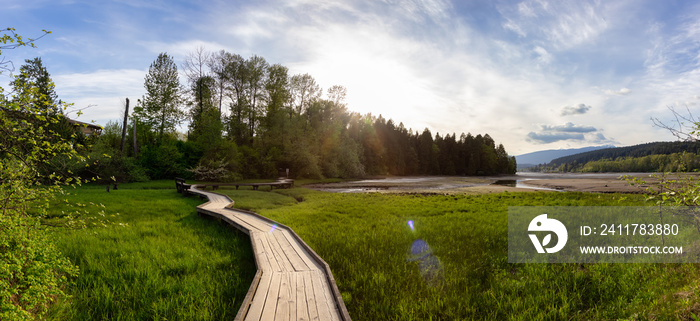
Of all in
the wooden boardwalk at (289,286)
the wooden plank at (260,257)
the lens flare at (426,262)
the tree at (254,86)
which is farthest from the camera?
the tree at (254,86)

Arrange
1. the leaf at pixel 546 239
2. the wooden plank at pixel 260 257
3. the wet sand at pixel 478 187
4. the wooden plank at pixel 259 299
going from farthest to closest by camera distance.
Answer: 1. the wet sand at pixel 478 187
2. the leaf at pixel 546 239
3. the wooden plank at pixel 260 257
4. the wooden plank at pixel 259 299

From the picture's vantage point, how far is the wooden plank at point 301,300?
4027 millimetres

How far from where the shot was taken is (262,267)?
583 cm

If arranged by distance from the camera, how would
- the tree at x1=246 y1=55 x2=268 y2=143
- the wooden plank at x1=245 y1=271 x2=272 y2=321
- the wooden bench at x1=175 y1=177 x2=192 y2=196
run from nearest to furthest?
1. the wooden plank at x1=245 y1=271 x2=272 y2=321
2. the wooden bench at x1=175 y1=177 x2=192 y2=196
3. the tree at x1=246 y1=55 x2=268 y2=143

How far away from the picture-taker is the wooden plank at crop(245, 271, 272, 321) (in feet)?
13.1

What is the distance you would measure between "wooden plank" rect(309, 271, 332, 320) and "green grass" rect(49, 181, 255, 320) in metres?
1.33

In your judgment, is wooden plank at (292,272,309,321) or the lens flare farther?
the lens flare

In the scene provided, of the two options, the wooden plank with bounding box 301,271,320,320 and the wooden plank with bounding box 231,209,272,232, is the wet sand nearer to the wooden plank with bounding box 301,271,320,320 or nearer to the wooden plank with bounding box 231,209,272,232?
the wooden plank with bounding box 231,209,272,232

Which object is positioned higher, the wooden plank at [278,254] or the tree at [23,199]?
the tree at [23,199]

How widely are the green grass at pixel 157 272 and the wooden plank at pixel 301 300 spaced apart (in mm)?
1044

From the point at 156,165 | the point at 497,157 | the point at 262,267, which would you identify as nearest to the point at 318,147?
the point at 156,165

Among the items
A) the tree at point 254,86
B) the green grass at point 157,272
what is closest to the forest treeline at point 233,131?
the tree at point 254,86

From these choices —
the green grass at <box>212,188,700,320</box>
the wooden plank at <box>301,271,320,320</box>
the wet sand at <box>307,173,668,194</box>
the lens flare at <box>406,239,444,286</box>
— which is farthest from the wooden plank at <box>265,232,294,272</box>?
the wet sand at <box>307,173,668,194</box>

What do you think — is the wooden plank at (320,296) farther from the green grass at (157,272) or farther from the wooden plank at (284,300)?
the green grass at (157,272)
